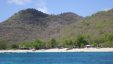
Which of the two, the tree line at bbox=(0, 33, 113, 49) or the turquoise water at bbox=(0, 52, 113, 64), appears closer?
the turquoise water at bbox=(0, 52, 113, 64)

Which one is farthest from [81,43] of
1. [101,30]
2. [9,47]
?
[101,30]

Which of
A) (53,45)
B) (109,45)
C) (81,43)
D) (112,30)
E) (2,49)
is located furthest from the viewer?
(112,30)

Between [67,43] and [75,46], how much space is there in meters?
11.3

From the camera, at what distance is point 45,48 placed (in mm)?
148625

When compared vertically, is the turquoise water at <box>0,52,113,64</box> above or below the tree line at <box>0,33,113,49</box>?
below

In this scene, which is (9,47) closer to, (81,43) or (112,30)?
(81,43)

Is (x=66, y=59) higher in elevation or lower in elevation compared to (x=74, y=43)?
lower

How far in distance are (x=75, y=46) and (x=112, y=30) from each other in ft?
166

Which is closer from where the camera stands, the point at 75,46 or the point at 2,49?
the point at 75,46

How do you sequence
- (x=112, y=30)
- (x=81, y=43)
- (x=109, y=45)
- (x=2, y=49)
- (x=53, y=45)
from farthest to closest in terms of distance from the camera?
1. (x=112, y=30)
2. (x=2, y=49)
3. (x=53, y=45)
4. (x=81, y=43)
5. (x=109, y=45)

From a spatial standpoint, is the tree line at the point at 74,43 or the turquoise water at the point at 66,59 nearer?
the turquoise water at the point at 66,59

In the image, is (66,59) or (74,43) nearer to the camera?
(66,59)

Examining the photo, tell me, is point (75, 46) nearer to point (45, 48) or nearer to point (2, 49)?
point (45, 48)

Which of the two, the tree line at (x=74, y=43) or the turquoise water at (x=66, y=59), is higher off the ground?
the tree line at (x=74, y=43)
